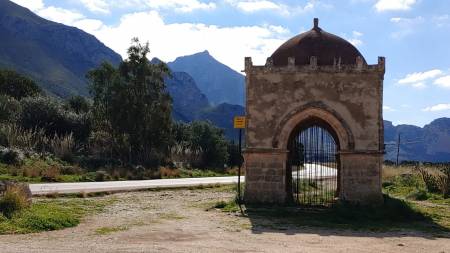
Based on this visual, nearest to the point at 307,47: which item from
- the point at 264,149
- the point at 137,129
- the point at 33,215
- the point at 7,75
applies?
the point at 264,149

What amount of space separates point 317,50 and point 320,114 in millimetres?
2184

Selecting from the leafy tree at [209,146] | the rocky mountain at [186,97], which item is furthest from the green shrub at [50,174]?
the rocky mountain at [186,97]

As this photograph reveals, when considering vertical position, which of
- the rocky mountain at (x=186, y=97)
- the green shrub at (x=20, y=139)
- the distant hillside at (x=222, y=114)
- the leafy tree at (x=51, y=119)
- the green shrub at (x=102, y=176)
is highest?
the rocky mountain at (x=186, y=97)

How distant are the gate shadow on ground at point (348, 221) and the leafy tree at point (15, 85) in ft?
134

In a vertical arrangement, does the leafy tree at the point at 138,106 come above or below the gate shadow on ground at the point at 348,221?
above

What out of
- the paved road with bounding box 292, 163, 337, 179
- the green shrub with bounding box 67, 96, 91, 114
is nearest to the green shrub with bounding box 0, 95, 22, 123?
the green shrub with bounding box 67, 96, 91, 114

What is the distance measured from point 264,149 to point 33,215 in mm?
7676

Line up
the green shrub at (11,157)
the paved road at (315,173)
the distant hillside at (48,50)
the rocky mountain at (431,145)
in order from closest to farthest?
the paved road at (315,173)
the green shrub at (11,157)
the distant hillside at (48,50)
the rocky mountain at (431,145)

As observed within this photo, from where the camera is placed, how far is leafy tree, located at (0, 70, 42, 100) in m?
49.9

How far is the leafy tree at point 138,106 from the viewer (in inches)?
1329

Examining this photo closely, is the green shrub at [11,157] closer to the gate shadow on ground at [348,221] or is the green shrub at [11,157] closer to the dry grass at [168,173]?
the dry grass at [168,173]

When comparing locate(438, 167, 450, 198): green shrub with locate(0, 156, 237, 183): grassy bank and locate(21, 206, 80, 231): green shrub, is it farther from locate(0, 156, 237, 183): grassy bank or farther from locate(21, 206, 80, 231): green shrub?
locate(0, 156, 237, 183): grassy bank

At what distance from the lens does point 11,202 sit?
37.2ft

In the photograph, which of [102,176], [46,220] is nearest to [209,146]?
[102,176]
